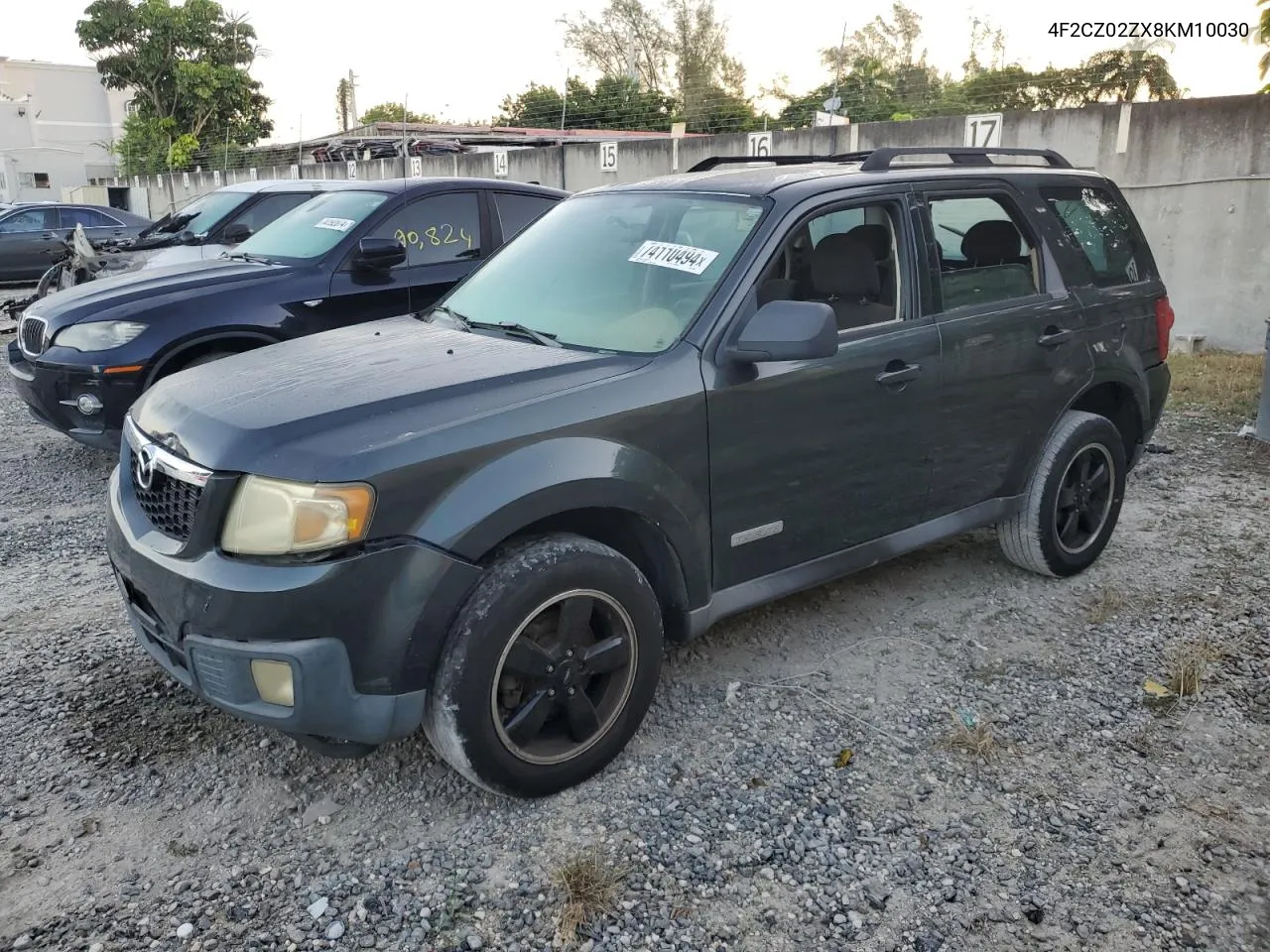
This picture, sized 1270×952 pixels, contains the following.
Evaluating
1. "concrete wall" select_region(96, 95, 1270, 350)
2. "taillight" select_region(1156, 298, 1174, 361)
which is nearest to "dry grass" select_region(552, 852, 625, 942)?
"taillight" select_region(1156, 298, 1174, 361)

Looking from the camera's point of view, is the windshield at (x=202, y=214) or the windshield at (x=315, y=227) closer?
the windshield at (x=315, y=227)

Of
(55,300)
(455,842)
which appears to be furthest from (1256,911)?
(55,300)

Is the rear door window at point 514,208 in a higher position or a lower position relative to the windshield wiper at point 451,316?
higher

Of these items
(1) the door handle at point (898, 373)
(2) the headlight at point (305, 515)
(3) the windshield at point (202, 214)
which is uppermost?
(3) the windshield at point (202, 214)

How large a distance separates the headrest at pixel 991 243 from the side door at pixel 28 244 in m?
16.7

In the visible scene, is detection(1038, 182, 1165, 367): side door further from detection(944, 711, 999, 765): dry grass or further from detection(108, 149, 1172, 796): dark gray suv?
detection(944, 711, 999, 765): dry grass

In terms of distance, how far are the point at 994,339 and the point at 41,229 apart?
17.8 metres

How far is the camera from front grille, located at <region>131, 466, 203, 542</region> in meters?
2.79

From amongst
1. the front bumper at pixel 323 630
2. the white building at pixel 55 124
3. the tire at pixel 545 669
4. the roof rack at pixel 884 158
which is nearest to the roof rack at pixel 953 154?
the roof rack at pixel 884 158

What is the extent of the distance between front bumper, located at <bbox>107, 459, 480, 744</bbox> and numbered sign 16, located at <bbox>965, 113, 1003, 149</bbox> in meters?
10.8

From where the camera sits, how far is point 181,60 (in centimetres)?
4550

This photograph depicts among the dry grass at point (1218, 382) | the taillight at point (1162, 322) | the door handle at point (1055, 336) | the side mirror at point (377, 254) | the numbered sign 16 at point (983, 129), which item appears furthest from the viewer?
the numbered sign 16 at point (983, 129)

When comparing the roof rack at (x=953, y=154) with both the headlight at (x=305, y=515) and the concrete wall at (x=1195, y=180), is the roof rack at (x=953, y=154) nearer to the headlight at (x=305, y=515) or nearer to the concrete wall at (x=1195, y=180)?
the headlight at (x=305, y=515)

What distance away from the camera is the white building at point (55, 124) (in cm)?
4900
